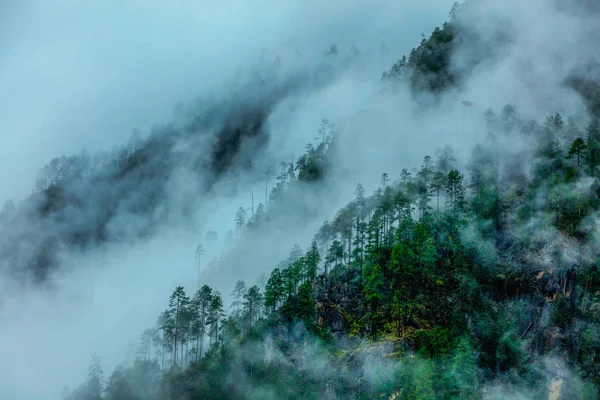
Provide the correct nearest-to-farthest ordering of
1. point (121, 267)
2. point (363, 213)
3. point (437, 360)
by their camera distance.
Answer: point (437, 360), point (363, 213), point (121, 267)

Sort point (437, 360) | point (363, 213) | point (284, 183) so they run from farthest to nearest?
point (284, 183) → point (363, 213) → point (437, 360)

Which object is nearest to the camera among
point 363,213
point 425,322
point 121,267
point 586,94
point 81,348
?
point 425,322

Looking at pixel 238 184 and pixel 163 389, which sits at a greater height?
pixel 238 184

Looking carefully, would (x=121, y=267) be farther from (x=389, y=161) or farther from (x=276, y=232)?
(x=389, y=161)

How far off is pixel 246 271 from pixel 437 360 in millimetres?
75767

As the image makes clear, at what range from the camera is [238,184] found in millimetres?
191625

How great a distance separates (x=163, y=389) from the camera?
95.4 meters

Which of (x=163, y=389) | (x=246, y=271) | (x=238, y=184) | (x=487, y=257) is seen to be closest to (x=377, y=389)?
(x=487, y=257)

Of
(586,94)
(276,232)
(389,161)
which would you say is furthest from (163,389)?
(586,94)

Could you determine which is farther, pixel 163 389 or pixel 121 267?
pixel 121 267

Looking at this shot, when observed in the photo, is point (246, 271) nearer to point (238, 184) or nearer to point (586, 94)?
point (238, 184)

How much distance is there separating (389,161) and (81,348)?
104279 mm

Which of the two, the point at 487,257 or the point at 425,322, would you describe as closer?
the point at 425,322

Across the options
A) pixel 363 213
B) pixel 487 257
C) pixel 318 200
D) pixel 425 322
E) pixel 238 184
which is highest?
pixel 238 184
